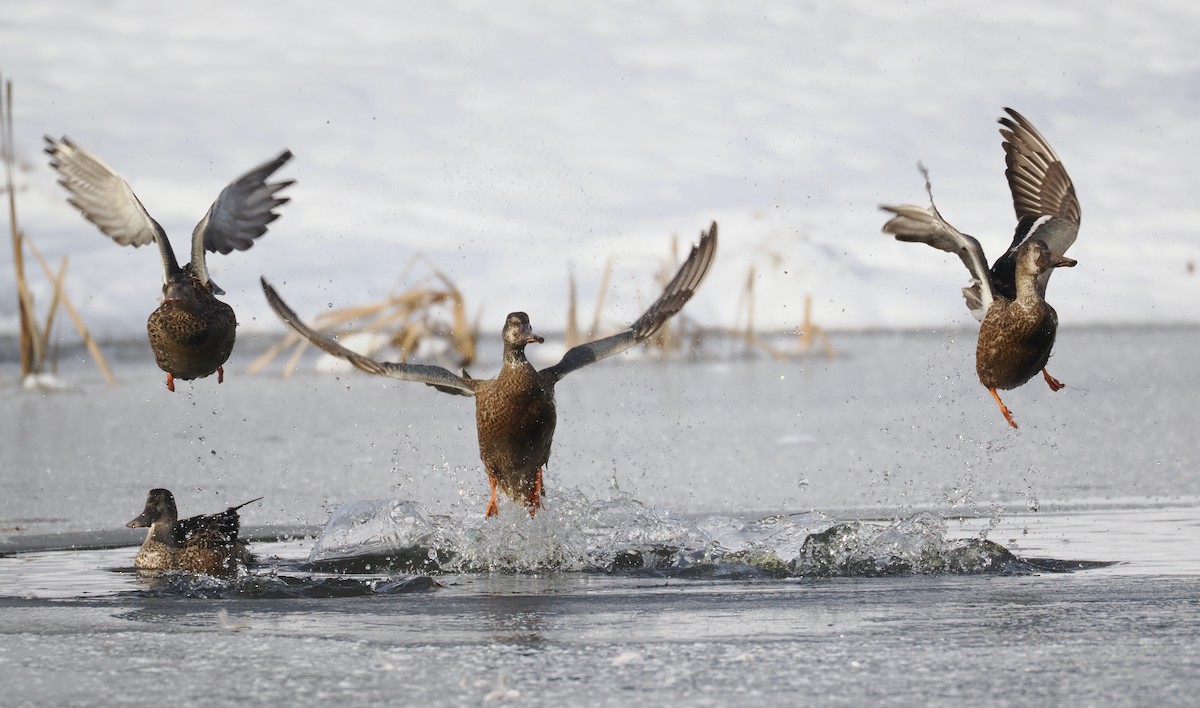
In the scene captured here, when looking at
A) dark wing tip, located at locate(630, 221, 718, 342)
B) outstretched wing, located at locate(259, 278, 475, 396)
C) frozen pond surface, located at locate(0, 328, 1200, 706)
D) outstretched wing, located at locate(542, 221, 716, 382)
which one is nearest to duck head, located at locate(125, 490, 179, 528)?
frozen pond surface, located at locate(0, 328, 1200, 706)

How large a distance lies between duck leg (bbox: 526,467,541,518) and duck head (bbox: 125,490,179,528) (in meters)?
1.63

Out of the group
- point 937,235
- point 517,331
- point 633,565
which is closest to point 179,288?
point 517,331

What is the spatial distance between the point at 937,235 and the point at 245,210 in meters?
3.42

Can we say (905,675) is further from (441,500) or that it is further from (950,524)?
(441,500)

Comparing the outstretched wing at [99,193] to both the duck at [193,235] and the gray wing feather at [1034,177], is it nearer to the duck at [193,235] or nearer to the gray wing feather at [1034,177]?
the duck at [193,235]

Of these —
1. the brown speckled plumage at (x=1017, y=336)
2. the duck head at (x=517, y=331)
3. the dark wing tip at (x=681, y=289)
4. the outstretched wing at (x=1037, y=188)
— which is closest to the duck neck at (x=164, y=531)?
the duck head at (x=517, y=331)

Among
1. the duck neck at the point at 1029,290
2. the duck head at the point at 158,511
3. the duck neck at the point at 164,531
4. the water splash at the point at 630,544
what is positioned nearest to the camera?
the water splash at the point at 630,544

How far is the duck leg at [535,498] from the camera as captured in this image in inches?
299

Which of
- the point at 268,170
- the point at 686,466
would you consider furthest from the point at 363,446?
the point at 268,170

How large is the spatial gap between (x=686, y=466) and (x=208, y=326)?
16.5ft

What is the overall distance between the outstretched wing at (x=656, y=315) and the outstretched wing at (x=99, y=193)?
81.1 inches

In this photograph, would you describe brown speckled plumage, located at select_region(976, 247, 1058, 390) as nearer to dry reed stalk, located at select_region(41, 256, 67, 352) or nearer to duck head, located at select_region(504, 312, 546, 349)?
duck head, located at select_region(504, 312, 546, 349)

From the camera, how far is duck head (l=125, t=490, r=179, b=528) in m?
7.50

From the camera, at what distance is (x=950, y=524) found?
825 cm
